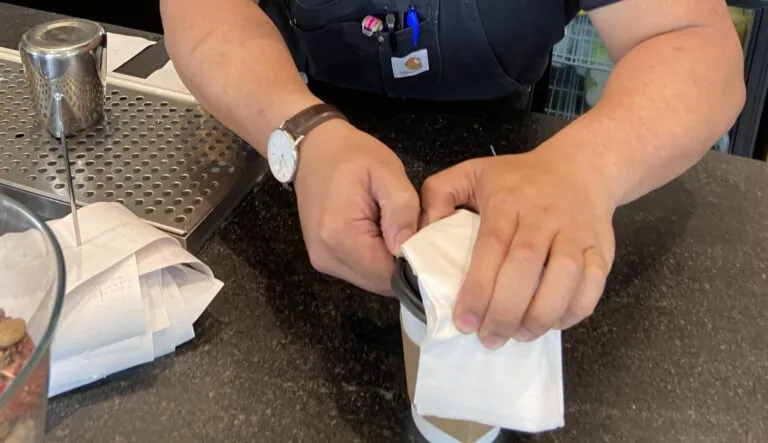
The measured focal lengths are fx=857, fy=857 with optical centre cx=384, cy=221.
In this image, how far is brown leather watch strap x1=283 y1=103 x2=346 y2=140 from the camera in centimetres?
74

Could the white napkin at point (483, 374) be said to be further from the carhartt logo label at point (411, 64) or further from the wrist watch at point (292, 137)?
the carhartt logo label at point (411, 64)

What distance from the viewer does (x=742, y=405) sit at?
2.07ft

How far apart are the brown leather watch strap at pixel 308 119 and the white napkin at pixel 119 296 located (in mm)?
140

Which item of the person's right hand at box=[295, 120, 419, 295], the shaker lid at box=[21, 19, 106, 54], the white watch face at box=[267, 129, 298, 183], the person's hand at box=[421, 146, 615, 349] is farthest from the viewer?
the shaker lid at box=[21, 19, 106, 54]

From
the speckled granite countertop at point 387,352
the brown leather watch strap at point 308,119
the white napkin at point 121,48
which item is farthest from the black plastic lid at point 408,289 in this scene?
the white napkin at point 121,48

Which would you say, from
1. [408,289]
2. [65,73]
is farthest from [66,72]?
[408,289]

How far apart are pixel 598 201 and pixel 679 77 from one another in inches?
7.8

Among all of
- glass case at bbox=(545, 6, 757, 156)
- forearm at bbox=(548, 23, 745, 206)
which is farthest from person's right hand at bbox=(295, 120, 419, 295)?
glass case at bbox=(545, 6, 757, 156)

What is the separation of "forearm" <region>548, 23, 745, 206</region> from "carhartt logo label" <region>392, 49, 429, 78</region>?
28 centimetres

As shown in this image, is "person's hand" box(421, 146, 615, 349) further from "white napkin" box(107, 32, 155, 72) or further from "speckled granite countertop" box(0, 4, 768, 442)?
"white napkin" box(107, 32, 155, 72)

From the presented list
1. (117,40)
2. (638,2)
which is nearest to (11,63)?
(117,40)

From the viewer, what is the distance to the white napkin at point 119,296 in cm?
62

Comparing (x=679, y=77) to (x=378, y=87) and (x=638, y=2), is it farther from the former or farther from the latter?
(x=378, y=87)

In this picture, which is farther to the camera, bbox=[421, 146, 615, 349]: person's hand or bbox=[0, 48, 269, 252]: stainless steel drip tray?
bbox=[0, 48, 269, 252]: stainless steel drip tray
